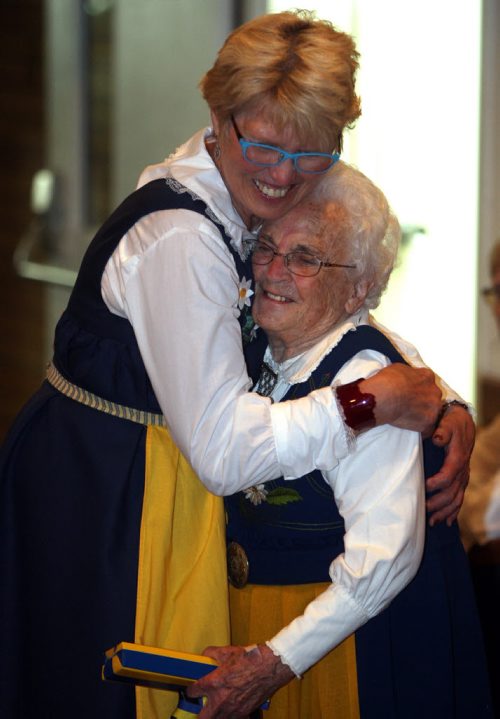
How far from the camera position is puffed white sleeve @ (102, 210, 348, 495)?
4.72ft

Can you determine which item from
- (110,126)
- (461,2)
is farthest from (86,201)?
(461,2)

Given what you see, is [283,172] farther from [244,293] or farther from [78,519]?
[78,519]

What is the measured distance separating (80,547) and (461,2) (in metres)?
2.65

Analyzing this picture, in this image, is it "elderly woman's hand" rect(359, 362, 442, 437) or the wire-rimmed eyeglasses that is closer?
"elderly woman's hand" rect(359, 362, 442, 437)

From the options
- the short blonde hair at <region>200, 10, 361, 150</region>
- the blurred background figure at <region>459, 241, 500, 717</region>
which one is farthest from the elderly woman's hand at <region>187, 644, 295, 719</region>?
the blurred background figure at <region>459, 241, 500, 717</region>

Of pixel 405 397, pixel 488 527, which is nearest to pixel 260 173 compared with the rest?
pixel 405 397

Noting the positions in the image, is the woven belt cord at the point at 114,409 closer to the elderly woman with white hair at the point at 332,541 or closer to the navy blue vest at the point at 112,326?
the navy blue vest at the point at 112,326

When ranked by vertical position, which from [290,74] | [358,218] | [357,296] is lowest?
[357,296]

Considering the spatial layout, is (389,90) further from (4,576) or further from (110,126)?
(4,576)

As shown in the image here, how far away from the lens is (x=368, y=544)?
4.85 ft

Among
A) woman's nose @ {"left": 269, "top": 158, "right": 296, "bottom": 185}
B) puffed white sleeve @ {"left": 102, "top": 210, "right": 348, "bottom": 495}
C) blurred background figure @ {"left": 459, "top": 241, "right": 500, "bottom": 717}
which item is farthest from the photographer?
blurred background figure @ {"left": 459, "top": 241, "right": 500, "bottom": 717}

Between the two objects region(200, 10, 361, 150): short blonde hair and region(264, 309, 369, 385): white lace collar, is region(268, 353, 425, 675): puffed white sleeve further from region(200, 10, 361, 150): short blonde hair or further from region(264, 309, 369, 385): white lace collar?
region(200, 10, 361, 150): short blonde hair

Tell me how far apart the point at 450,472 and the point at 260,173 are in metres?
0.56

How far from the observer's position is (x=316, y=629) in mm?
1495
